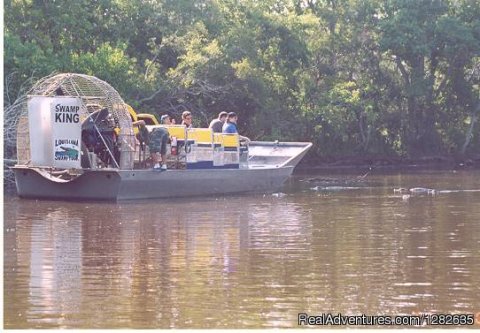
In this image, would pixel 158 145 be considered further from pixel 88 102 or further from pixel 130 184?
pixel 88 102

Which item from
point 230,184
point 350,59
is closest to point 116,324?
point 230,184

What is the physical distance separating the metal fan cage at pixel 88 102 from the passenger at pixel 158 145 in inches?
17.1

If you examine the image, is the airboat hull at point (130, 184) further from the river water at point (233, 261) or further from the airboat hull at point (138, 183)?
the river water at point (233, 261)

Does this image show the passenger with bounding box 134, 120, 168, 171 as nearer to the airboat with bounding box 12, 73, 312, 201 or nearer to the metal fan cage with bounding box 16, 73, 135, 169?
the airboat with bounding box 12, 73, 312, 201

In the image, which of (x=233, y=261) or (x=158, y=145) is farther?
(x=158, y=145)

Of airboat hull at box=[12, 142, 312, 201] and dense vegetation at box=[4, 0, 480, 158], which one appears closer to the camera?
airboat hull at box=[12, 142, 312, 201]

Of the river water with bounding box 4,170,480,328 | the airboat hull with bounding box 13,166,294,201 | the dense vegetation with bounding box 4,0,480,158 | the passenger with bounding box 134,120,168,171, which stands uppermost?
the dense vegetation with bounding box 4,0,480,158

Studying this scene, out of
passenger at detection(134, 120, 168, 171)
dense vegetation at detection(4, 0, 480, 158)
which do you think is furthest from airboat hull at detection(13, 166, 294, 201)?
dense vegetation at detection(4, 0, 480, 158)

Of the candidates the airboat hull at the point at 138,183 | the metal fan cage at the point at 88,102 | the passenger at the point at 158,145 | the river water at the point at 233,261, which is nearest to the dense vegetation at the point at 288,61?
the metal fan cage at the point at 88,102

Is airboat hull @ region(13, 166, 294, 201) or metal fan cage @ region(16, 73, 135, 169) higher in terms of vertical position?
metal fan cage @ region(16, 73, 135, 169)

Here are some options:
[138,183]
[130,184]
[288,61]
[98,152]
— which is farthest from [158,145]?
[288,61]

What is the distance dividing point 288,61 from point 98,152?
15.8 m

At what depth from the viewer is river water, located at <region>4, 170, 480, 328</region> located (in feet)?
37.2

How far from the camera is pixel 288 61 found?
38781 mm
